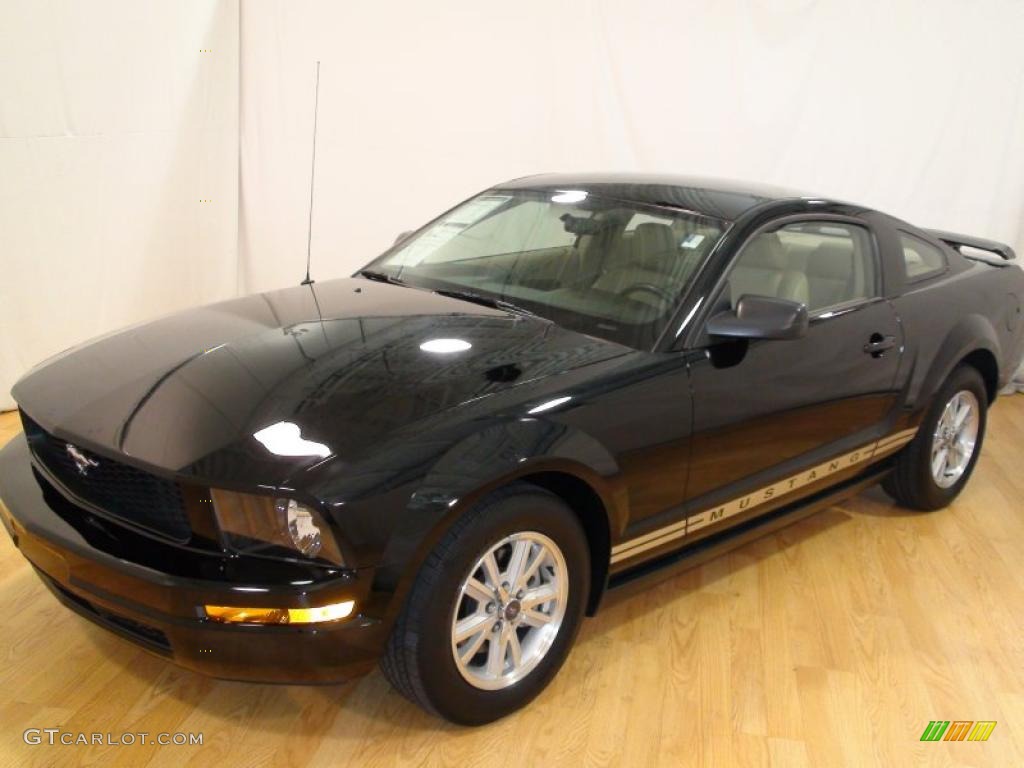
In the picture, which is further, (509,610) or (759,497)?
(759,497)

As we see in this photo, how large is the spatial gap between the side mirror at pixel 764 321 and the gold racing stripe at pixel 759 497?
52 centimetres

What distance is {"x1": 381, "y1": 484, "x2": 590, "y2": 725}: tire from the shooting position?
214 cm

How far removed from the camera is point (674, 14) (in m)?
5.23

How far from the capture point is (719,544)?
288 cm

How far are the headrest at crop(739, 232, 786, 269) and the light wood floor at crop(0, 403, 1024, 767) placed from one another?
3.49 feet

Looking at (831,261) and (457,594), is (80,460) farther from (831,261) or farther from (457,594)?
(831,261)

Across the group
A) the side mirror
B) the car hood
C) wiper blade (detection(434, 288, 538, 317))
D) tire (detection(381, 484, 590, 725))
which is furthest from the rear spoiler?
tire (detection(381, 484, 590, 725))

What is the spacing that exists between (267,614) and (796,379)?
1.67 metres

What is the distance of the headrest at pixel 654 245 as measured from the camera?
2832 millimetres

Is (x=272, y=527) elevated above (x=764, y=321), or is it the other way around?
(x=764, y=321)

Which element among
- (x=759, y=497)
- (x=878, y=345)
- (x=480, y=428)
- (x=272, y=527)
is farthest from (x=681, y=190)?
(x=272, y=527)

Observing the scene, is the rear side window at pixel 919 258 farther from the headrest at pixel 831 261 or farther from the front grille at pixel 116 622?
the front grille at pixel 116 622

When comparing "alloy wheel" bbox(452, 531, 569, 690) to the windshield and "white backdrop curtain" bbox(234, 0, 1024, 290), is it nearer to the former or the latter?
the windshield

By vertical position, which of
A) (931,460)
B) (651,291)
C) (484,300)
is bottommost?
(931,460)
